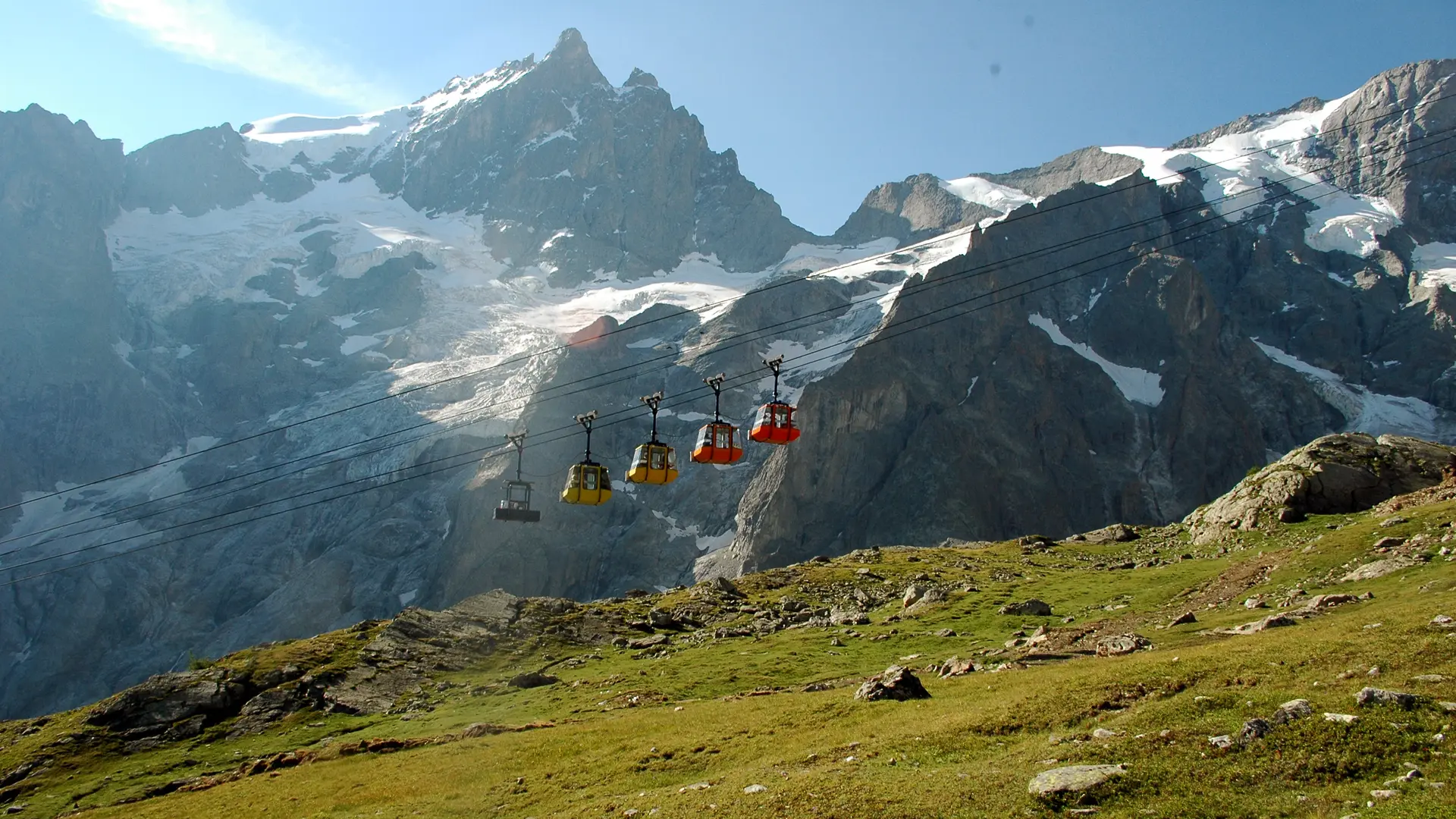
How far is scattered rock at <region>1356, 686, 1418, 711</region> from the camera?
2123cm

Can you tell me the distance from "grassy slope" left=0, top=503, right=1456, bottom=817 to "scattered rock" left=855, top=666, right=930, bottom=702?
0.72 metres

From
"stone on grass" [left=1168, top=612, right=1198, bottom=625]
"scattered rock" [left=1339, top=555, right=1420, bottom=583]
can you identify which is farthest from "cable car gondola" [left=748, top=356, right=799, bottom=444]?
"scattered rock" [left=1339, top=555, right=1420, bottom=583]

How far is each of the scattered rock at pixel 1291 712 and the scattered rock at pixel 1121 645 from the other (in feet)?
44.3

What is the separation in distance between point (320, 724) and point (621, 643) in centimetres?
1639

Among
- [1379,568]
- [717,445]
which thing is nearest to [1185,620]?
[1379,568]

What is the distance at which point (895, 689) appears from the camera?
32.7 meters

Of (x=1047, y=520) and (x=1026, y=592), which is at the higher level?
(x=1026, y=592)

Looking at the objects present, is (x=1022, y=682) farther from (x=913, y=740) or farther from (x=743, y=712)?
(x=743, y=712)

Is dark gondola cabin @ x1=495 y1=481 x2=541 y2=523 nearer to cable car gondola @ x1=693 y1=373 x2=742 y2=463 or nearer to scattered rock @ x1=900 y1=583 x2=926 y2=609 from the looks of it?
cable car gondola @ x1=693 y1=373 x2=742 y2=463

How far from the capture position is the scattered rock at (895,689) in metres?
32.5

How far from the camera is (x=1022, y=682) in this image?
3091cm

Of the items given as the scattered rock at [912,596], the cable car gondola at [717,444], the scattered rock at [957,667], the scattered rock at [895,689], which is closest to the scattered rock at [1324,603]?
the scattered rock at [957,667]

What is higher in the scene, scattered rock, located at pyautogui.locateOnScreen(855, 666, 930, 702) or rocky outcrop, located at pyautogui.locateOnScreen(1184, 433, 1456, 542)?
scattered rock, located at pyautogui.locateOnScreen(855, 666, 930, 702)

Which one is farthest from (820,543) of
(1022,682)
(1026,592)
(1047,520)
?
(1022,682)
